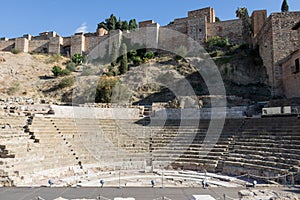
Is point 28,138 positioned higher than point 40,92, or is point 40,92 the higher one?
point 40,92

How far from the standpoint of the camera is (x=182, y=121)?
15.6 metres

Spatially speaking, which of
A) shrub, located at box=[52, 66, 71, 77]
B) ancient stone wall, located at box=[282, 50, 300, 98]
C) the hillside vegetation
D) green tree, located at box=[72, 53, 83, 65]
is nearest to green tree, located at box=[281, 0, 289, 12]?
the hillside vegetation

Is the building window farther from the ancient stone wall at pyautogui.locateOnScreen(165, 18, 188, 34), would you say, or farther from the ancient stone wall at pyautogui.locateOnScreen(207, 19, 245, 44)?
the ancient stone wall at pyautogui.locateOnScreen(165, 18, 188, 34)

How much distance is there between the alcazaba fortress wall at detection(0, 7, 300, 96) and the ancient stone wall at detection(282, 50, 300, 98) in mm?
314

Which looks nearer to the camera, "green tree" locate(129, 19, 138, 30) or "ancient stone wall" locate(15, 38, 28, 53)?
"ancient stone wall" locate(15, 38, 28, 53)

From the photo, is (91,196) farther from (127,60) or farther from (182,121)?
(127,60)

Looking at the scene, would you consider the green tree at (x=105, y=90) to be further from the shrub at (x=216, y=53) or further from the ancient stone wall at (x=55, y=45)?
the ancient stone wall at (x=55, y=45)

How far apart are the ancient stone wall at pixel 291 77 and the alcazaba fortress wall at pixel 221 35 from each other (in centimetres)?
31

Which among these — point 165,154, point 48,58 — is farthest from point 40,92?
point 165,154

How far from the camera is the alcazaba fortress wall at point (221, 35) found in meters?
20.1

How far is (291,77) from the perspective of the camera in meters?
18.1

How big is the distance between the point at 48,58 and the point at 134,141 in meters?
31.5

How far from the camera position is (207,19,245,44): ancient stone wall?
106 feet

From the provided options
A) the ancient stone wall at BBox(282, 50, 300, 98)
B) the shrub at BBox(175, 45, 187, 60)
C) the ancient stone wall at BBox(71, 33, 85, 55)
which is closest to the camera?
the ancient stone wall at BBox(282, 50, 300, 98)
